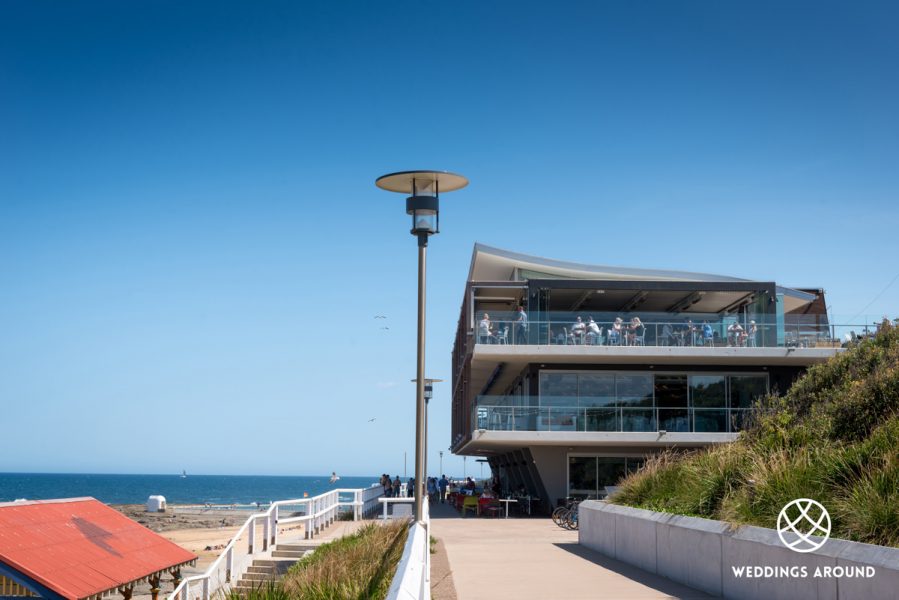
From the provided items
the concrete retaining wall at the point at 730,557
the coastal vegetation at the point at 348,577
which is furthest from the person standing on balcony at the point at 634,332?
the coastal vegetation at the point at 348,577

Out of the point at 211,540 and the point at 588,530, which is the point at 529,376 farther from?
the point at 211,540

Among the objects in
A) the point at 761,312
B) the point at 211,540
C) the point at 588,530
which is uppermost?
the point at 761,312

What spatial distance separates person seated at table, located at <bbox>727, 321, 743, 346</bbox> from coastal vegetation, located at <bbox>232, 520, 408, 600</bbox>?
19274 mm

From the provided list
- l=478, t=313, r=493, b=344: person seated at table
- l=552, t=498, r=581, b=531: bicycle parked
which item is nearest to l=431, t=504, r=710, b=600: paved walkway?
l=552, t=498, r=581, b=531: bicycle parked

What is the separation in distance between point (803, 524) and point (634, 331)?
22.9 m

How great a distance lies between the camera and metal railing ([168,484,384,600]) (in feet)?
58.7

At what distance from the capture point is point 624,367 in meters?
33.9

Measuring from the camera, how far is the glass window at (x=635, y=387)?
33438mm

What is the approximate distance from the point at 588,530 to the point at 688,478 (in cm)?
394

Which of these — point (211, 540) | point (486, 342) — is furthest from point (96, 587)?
point (211, 540)

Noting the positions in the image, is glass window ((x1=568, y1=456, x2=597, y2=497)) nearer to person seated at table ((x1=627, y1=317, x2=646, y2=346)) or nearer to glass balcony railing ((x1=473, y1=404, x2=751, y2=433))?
glass balcony railing ((x1=473, y1=404, x2=751, y2=433))

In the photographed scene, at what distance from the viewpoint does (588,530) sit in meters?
17.6

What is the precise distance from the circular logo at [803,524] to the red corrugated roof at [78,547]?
10.1m

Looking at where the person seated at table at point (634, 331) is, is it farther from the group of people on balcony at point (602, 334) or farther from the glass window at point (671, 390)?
the glass window at point (671, 390)
